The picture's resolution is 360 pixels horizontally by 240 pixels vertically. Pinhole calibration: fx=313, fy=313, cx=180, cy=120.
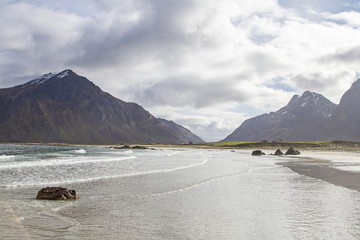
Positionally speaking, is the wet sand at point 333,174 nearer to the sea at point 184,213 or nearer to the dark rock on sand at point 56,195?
the sea at point 184,213

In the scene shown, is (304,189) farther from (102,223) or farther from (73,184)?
(73,184)

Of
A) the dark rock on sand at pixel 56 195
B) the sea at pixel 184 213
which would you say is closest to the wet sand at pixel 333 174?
the sea at pixel 184 213

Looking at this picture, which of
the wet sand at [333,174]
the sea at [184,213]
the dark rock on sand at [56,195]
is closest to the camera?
the sea at [184,213]

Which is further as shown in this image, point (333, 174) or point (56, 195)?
point (333, 174)

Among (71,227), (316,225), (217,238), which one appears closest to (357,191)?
(316,225)

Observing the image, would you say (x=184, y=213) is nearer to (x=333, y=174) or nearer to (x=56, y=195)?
(x=56, y=195)

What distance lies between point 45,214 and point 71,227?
268 cm

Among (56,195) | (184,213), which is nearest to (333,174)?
(184,213)

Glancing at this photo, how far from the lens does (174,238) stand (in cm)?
937

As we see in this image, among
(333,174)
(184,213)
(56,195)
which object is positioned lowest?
(184,213)

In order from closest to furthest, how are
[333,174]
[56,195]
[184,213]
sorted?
1. [184,213]
2. [56,195]
3. [333,174]

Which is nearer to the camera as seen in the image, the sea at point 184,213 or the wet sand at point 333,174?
the sea at point 184,213

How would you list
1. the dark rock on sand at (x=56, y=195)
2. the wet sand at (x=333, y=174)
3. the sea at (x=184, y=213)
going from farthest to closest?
the wet sand at (x=333, y=174)
the dark rock on sand at (x=56, y=195)
the sea at (x=184, y=213)

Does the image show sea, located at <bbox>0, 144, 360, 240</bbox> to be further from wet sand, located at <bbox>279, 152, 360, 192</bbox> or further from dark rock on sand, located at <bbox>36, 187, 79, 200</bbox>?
wet sand, located at <bbox>279, 152, 360, 192</bbox>
